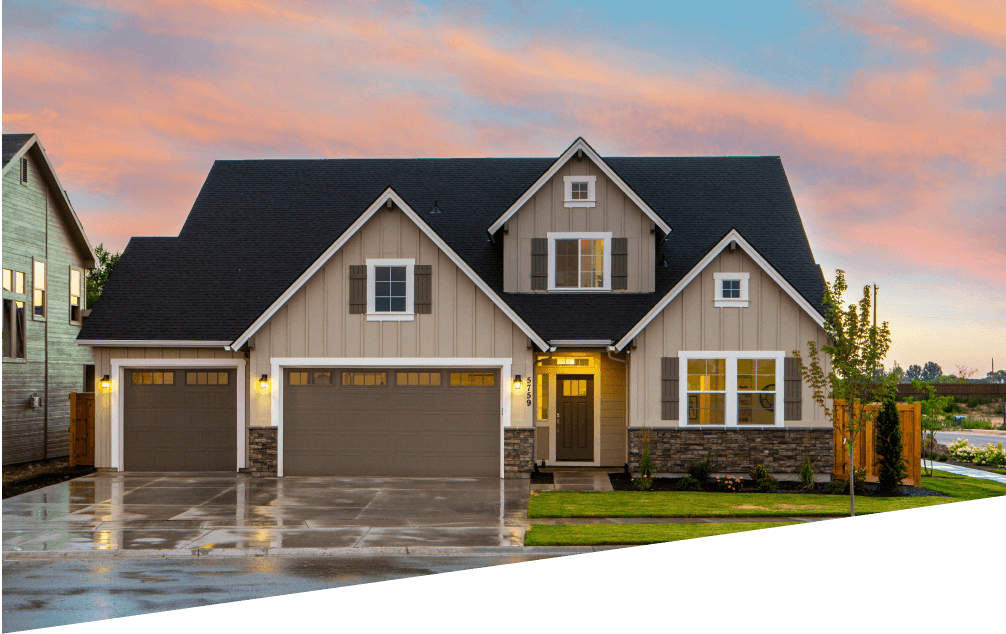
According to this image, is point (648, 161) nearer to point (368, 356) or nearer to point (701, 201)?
Result: point (701, 201)

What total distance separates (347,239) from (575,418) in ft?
21.8

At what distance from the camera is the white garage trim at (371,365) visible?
61.1ft

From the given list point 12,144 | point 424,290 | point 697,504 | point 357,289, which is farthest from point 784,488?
point 12,144

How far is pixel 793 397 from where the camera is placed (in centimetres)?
1833

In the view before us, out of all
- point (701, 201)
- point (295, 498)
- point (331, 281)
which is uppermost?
point (701, 201)

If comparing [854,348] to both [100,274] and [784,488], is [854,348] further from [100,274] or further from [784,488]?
[100,274]

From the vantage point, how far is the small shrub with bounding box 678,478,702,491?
1686 centimetres

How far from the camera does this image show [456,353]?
18.7 m

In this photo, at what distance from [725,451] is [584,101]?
9.65 meters

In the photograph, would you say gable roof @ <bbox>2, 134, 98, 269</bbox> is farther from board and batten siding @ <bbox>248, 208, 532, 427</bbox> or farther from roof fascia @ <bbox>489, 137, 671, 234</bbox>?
roof fascia @ <bbox>489, 137, 671, 234</bbox>

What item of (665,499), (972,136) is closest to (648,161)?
(665,499)

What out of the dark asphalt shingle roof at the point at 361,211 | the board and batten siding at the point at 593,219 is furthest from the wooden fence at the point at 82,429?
the board and batten siding at the point at 593,219

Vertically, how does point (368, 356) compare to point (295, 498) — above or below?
above

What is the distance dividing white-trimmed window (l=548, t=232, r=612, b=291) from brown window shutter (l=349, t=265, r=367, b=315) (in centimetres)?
446
